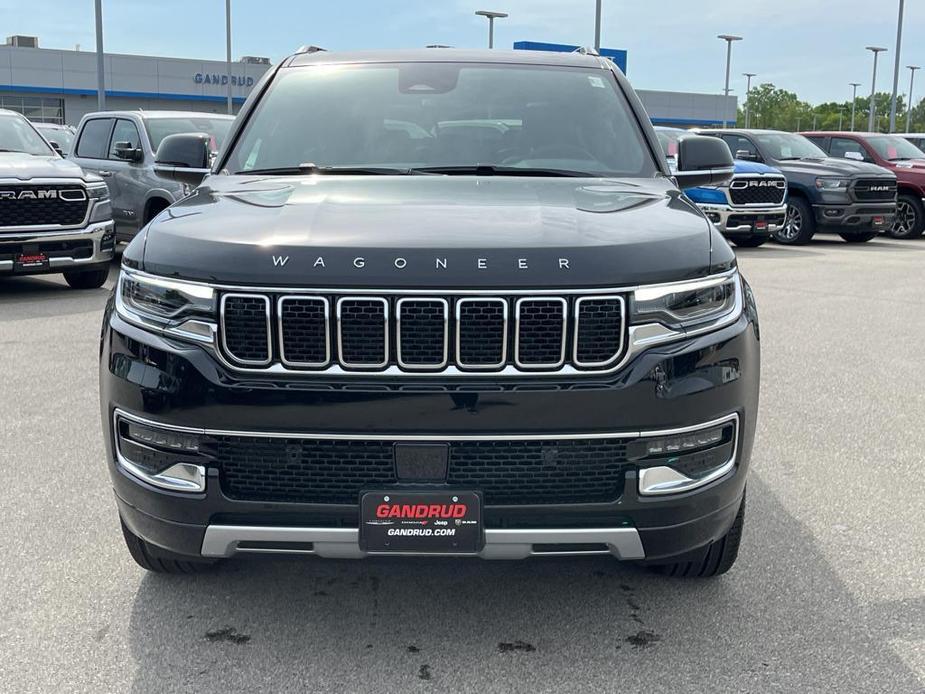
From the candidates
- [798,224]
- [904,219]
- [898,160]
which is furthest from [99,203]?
[904,219]

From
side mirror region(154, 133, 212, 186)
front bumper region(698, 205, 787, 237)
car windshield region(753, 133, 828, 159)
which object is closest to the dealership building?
car windshield region(753, 133, 828, 159)

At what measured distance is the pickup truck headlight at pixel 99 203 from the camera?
1098 centimetres

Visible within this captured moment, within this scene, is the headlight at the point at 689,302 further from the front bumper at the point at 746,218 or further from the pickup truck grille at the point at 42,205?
the front bumper at the point at 746,218

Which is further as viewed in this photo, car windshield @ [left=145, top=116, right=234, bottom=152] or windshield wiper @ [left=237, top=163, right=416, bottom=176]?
car windshield @ [left=145, top=116, right=234, bottom=152]

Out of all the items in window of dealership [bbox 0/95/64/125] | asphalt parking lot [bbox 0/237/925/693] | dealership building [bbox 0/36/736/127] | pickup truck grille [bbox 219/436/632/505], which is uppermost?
dealership building [bbox 0/36/736/127]

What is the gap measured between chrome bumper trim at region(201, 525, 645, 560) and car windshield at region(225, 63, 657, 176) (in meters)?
1.67

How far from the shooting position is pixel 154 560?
354cm

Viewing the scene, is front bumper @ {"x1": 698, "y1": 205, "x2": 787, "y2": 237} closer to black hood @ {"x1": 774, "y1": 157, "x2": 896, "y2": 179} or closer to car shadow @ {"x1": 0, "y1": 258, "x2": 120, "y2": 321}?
black hood @ {"x1": 774, "y1": 157, "x2": 896, "y2": 179}

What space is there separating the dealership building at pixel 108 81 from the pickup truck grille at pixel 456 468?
60.0 m

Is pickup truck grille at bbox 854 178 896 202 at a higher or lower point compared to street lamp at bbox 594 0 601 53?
lower

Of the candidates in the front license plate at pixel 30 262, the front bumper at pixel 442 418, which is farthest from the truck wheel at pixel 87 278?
the front bumper at pixel 442 418

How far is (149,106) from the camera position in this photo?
62.4 meters

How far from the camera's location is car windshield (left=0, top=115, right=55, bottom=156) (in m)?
11.6

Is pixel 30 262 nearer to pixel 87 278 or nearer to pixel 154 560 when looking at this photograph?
pixel 87 278
